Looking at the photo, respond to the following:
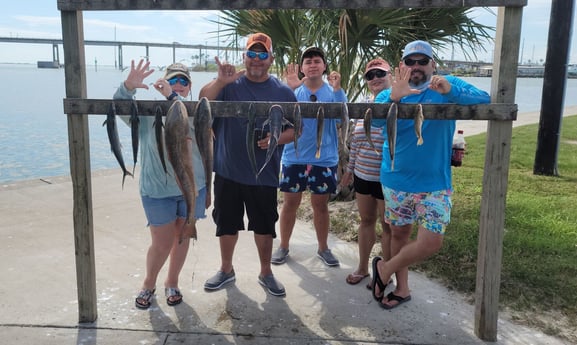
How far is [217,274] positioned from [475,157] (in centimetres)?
809

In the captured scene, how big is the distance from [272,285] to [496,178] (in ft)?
6.35

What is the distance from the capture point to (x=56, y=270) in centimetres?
421

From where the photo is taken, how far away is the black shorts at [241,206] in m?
3.76

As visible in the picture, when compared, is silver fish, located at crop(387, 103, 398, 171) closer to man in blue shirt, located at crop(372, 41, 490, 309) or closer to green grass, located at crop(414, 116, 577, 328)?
man in blue shirt, located at crop(372, 41, 490, 309)

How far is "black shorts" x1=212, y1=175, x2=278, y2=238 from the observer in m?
3.76

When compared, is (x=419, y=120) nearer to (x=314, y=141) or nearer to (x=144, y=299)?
(x=314, y=141)

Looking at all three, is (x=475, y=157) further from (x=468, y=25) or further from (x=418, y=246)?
(x=418, y=246)

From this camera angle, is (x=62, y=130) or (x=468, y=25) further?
(x=62, y=130)

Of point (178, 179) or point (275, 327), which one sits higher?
point (178, 179)

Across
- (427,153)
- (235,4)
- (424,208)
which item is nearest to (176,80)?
(235,4)

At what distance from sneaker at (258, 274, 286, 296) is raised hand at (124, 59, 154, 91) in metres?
1.89

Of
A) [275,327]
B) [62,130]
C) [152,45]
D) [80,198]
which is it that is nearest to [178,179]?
[80,198]

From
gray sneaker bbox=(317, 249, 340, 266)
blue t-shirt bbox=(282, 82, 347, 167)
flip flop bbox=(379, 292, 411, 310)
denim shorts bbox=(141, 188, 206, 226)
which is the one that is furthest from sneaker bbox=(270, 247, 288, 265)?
denim shorts bbox=(141, 188, 206, 226)

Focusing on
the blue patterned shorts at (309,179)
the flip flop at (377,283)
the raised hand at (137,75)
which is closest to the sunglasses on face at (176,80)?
the raised hand at (137,75)
